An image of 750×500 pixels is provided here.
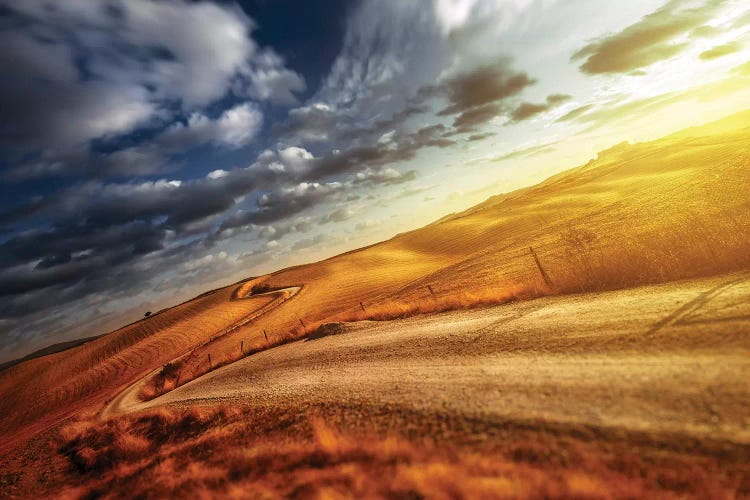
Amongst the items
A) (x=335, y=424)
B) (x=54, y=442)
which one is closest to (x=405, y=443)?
(x=335, y=424)

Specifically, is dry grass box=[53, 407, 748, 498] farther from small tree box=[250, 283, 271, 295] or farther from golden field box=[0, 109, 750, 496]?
small tree box=[250, 283, 271, 295]

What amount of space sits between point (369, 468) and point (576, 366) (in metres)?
3.73

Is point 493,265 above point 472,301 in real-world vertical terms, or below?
below

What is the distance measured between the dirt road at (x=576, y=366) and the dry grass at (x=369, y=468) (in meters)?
0.57

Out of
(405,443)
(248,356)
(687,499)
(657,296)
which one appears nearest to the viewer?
Result: (687,499)

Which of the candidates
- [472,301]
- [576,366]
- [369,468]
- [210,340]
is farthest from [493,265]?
[210,340]

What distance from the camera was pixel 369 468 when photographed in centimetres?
494

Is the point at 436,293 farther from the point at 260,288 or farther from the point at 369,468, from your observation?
the point at 260,288

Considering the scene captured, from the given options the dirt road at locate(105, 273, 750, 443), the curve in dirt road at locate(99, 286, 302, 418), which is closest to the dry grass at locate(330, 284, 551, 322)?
the dirt road at locate(105, 273, 750, 443)

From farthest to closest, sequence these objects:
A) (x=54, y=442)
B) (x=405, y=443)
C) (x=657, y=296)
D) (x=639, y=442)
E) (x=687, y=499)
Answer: (x=54, y=442)
(x=657, y=296)
(x=405, y=443)
(x=639, y=442)
(x=687, y=499)

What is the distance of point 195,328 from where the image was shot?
1879 inches

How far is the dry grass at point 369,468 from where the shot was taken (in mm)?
3469

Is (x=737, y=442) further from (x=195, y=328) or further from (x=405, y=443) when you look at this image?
(x=195, y=328)

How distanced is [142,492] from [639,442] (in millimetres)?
8541
